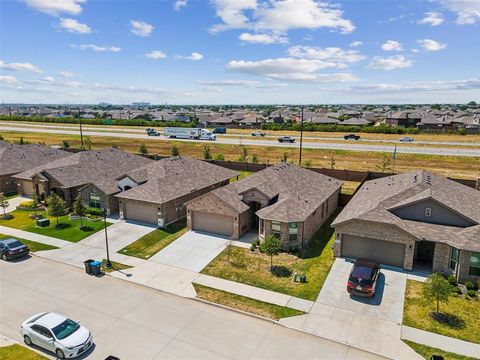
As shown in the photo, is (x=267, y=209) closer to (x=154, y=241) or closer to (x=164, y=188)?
(x=154, y=241)

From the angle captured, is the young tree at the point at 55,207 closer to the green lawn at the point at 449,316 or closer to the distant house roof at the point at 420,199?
the distant house roof at the point at 420,199

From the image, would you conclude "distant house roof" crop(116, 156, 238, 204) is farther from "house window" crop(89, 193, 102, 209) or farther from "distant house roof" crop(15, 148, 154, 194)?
"house window" crop(89, 193, 102, 209)

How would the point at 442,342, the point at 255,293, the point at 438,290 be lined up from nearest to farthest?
1. the point at 442,342
2. the point at 438,290
3. the point at 255,293

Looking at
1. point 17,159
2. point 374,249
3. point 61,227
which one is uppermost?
point 17,159

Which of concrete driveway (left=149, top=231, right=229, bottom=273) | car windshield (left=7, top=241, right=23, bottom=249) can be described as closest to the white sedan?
concrete driveway (left=149, top=231, right=229, bottom=273)

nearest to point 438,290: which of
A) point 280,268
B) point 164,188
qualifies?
Answer: point 280,268

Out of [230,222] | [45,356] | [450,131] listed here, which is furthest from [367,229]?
[450,131]
